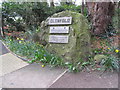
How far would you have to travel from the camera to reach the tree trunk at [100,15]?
220 inches

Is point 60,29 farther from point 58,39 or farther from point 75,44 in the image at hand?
point 75,44

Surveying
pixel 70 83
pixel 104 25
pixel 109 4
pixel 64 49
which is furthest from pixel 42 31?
pixel 109 4

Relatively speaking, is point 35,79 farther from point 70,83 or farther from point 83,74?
point 83,74

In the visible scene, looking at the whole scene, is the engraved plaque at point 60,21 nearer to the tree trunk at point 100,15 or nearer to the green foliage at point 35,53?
the green foliage at point 35,53

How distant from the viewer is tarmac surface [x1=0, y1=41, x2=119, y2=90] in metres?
2.40

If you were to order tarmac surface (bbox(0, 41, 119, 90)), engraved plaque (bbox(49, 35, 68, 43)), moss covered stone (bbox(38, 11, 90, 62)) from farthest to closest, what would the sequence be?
engraved plaque (bbox(49, 35, 68, 43))
moss covered stone (bbox(38, 11, 90, 62))
tarmac surface (bbox(0, 41, 119, 90))

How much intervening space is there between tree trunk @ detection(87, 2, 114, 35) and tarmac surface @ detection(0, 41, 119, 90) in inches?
136

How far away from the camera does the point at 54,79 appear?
265cm

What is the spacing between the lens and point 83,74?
281 cm

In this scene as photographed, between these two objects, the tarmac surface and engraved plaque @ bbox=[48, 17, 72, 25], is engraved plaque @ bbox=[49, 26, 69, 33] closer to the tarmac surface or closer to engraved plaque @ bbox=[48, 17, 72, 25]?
engraved plaque @ bbox=[48, 17, 72, 25]

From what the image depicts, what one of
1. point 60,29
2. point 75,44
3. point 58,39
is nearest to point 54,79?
point 75,44

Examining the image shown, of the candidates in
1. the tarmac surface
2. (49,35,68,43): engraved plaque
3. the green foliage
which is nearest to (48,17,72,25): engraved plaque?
(49,35,68,43): engraved plaque

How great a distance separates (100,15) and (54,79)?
4.24 m

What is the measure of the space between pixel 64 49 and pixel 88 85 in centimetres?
137
